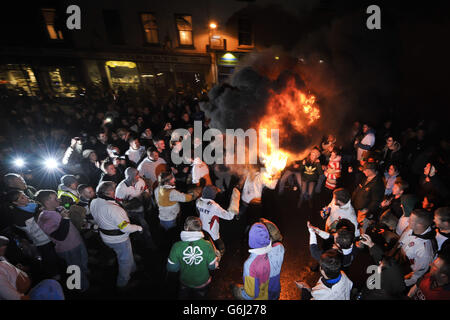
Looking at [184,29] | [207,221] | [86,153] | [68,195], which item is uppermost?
[184,29]

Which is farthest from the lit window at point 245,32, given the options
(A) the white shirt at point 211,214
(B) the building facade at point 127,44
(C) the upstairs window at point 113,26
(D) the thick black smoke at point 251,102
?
(A) the white shirt at point 211,214

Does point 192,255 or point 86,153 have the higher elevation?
point 86,153

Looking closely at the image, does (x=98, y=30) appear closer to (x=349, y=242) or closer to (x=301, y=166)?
(x=301, y=166)

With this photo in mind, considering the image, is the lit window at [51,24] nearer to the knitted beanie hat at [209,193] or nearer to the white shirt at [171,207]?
the white shirt at [171,207]

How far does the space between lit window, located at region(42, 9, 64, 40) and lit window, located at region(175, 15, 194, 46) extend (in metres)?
9.24

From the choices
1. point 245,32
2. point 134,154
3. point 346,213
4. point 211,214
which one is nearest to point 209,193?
point 211,214

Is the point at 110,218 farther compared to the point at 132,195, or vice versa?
the point at 132,195

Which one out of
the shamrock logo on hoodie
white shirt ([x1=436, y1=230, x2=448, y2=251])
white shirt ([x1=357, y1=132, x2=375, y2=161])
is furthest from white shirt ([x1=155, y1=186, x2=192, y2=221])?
white shirt ([x1=357, y1=132, x2=375, y2=161])

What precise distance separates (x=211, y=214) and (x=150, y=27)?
1673 cm

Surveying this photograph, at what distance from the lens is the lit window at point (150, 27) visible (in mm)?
15641

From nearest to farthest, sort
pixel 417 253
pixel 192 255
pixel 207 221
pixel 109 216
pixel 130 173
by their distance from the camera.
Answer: pixel 192 255
pixel 417 253
pixel 109 216
pixel 207 221
pixel 130 173

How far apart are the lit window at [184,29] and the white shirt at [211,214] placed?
15.6 metres

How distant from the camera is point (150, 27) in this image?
52.2ft

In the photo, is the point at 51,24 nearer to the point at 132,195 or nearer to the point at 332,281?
the point at 132,195
